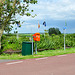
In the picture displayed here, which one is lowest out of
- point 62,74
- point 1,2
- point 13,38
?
point 62,74

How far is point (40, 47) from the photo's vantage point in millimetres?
19078

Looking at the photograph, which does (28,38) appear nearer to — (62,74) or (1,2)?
(1,2)

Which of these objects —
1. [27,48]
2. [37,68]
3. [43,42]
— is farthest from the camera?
[43,42]

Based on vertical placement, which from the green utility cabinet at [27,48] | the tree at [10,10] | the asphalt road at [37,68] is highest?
the tree at [10,10]

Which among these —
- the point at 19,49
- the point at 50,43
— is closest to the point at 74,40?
the point at 50,43

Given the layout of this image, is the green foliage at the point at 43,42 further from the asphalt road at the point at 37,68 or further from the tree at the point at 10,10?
the asphalt road at the point at 37,68

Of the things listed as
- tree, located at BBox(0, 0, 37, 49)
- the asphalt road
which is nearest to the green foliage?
tree, located at BBox(0, 0, 37, 49)

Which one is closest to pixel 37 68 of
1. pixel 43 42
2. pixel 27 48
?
pixel 27 48

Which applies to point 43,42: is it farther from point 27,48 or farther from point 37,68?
point 37,68

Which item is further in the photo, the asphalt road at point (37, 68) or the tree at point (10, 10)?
the tree at point (10, 10)

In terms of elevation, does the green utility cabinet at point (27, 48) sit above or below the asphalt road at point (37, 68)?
above

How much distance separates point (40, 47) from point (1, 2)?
7044 millimetres

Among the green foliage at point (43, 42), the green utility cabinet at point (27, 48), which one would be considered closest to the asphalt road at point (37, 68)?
the green utility cabinet at point (27, 48)

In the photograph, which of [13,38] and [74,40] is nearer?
[13,38]
